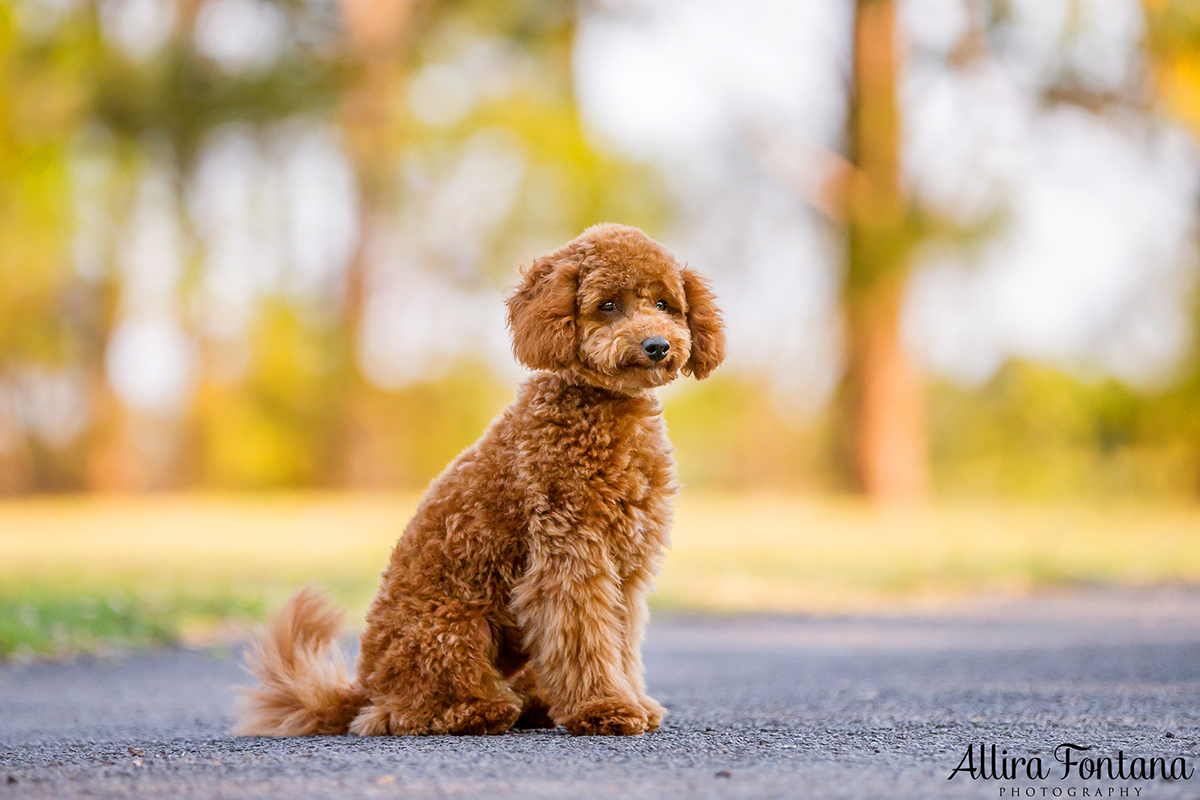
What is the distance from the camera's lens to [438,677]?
4.54m

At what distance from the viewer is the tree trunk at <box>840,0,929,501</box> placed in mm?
18969

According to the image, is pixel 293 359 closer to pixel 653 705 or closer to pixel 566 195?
pixel 566 195

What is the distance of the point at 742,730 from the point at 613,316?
5.64 feet

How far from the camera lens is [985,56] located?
1828 cm

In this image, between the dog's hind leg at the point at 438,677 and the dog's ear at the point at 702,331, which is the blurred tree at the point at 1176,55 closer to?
the dog's ear at the point at 702,331

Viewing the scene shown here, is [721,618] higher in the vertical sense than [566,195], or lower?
lower

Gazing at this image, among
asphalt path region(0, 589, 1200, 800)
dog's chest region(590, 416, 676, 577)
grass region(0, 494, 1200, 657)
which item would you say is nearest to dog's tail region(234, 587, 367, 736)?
asphalt path region(0, 589, 1200, 800)

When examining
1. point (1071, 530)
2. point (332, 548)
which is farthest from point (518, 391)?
point (1071, 530)

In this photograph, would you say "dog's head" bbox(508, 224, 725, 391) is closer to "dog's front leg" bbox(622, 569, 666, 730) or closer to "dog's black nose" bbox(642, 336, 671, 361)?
"dog's black nose" bbox(642, 336, 671, 361)

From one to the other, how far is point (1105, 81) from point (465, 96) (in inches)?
464

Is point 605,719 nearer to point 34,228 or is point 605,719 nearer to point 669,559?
point 669,559

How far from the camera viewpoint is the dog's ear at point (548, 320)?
468cm

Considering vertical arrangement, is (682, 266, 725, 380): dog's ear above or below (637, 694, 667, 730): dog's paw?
above

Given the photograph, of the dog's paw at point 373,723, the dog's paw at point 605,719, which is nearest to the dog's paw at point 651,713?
the dog's paw at point 605,719
